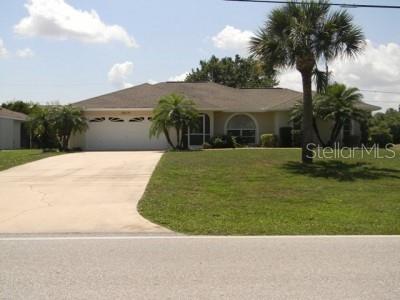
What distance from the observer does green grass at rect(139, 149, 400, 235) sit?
1025 centimetres

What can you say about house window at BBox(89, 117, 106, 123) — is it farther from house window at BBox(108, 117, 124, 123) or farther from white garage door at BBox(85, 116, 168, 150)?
house window at BBox(108, 117, 124, 123)

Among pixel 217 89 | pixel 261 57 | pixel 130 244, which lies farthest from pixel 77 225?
pixel 217 89

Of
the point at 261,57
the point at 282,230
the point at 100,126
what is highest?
the point at 261,57

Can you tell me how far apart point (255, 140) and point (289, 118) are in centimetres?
253

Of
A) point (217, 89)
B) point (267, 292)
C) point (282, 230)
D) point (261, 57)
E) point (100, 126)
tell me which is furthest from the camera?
point (217, 89)

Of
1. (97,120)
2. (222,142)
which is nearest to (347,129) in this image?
(222,142)

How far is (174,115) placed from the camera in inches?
1098

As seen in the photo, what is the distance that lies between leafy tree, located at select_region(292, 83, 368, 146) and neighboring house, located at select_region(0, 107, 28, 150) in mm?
19653

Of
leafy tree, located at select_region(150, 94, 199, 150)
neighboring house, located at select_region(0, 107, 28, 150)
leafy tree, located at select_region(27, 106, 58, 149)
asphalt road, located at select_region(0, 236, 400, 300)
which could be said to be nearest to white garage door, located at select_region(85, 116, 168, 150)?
leafy tree, located at select_region(27, 106, 58, 149)

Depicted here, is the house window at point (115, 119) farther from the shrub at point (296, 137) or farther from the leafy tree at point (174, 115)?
the shrub at point (296, 137)

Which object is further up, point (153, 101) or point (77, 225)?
point (153, 101)

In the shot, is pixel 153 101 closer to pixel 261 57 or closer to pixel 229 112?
pixel 229 112

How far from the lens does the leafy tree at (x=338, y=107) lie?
29.7 meters

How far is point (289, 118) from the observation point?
1296 inches
